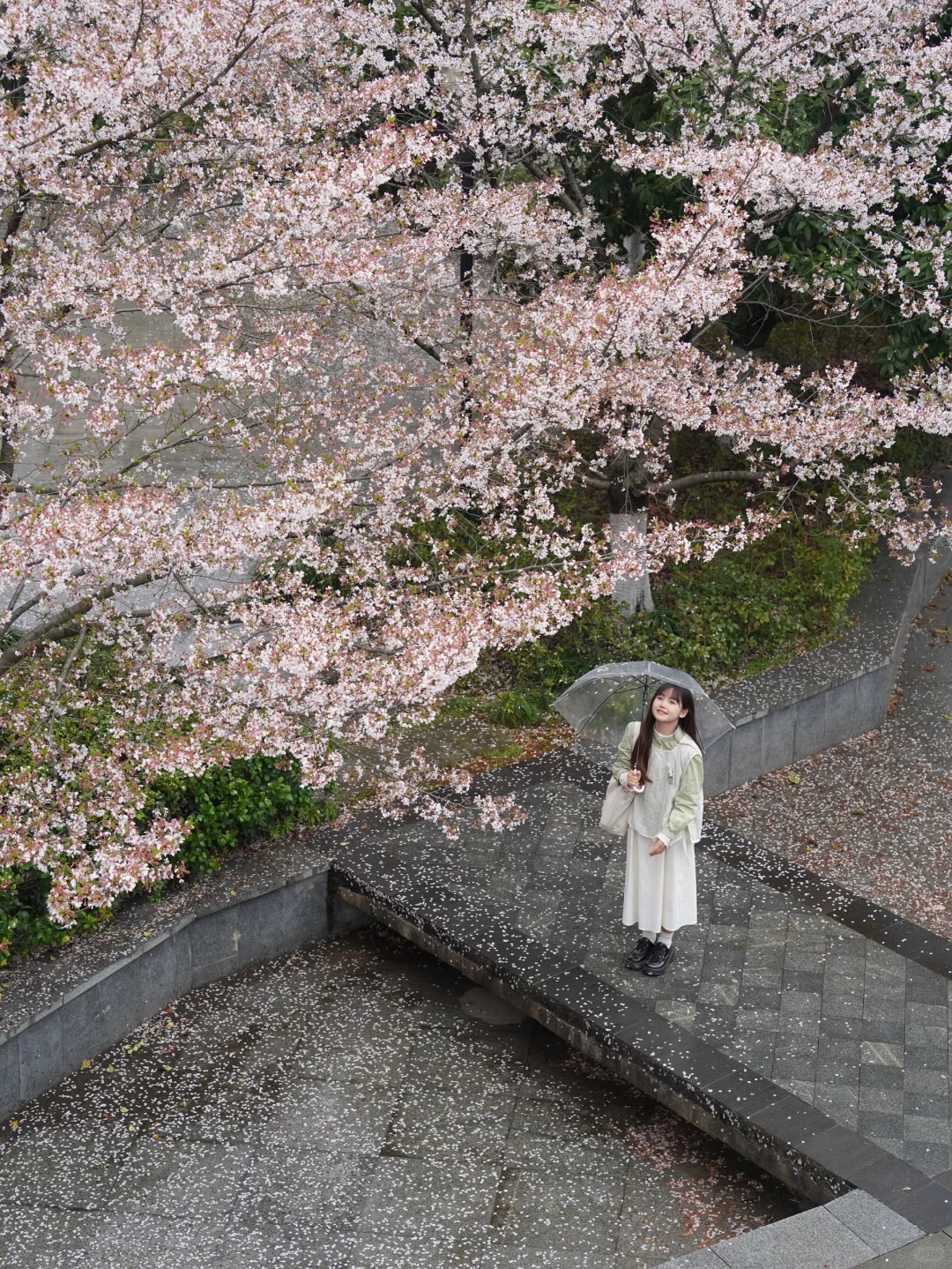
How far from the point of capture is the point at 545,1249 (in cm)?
501

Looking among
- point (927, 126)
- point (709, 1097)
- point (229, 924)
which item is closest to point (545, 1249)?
point (709, 1097)

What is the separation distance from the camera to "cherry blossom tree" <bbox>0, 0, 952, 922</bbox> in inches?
240

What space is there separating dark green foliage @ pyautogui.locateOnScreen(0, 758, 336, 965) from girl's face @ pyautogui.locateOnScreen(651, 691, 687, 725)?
195 centimetres

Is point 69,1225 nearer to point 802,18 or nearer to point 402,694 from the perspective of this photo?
point 402,694

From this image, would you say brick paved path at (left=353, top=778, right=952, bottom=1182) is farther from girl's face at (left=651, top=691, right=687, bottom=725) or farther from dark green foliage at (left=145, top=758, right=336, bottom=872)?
girl's face at (left=651, top=691, right=687, bottom=725)

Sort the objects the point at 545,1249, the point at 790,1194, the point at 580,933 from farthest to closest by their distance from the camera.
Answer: the point at 580,933, the point at 790,1194, the point at 545,1249

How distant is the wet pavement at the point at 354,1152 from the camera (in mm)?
5059

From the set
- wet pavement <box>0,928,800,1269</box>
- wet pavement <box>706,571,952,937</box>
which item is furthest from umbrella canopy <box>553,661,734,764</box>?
wet pavement <box>706,571,952,937</box>

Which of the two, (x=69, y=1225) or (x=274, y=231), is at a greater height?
(x=274, y=231)

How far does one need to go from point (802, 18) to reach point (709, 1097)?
6860mm

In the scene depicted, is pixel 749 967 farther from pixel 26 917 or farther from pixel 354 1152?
pixel 26 917

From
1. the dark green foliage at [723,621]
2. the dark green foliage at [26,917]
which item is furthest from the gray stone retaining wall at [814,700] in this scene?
the dark green foliage at [26,917]

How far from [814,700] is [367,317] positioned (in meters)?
4.10

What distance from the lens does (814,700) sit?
9.10 m
